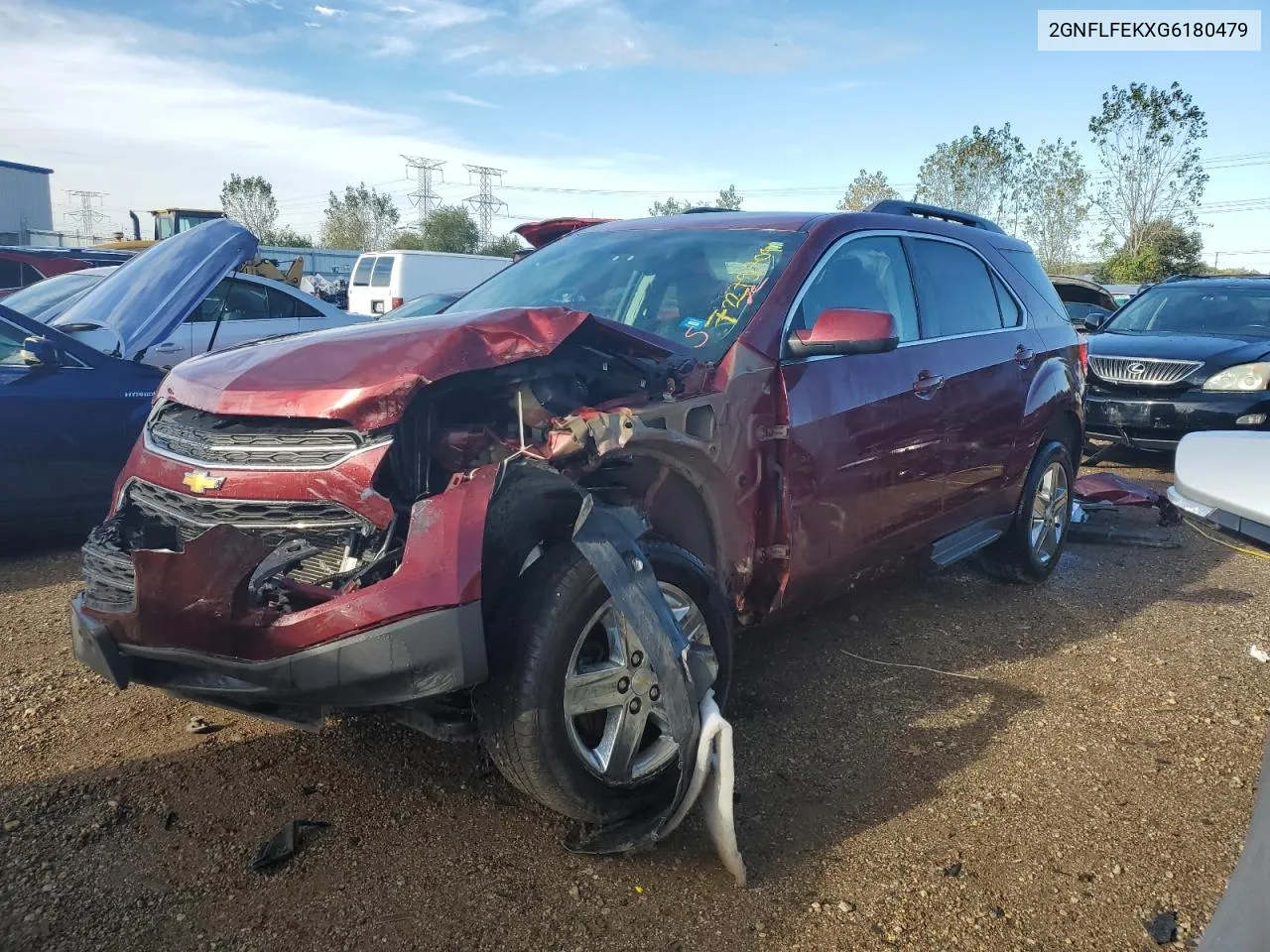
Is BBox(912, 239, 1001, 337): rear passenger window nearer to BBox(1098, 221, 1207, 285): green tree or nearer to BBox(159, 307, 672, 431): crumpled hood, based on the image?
BBox(159, 307, 672, 431): crumpled hood

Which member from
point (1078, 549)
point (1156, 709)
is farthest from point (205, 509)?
point (1078, 549)

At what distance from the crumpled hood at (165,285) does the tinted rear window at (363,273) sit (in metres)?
18.6

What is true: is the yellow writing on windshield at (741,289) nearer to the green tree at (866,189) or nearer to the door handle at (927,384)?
the door handle at (927,384)

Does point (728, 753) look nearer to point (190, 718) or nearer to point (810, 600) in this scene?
point (810, 600)

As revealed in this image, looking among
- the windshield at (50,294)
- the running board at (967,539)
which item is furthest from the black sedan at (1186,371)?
the windshield at (50,294)

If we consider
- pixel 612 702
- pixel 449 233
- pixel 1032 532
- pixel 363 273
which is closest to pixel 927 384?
pixel 1032 532

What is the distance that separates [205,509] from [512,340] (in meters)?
1.05

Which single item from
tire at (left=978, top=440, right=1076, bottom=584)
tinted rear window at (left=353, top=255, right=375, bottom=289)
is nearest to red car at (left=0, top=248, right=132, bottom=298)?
tinted rear window at (left=353, top=255, right=375, bottom=289)

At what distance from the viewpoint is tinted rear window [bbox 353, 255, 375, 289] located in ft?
75.3

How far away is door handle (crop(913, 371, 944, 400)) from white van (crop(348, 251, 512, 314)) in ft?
57.3

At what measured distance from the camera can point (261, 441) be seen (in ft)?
9.30

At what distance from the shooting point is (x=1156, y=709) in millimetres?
3891

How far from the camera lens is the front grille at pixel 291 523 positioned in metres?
2.70

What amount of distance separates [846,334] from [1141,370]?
21.5 ft
